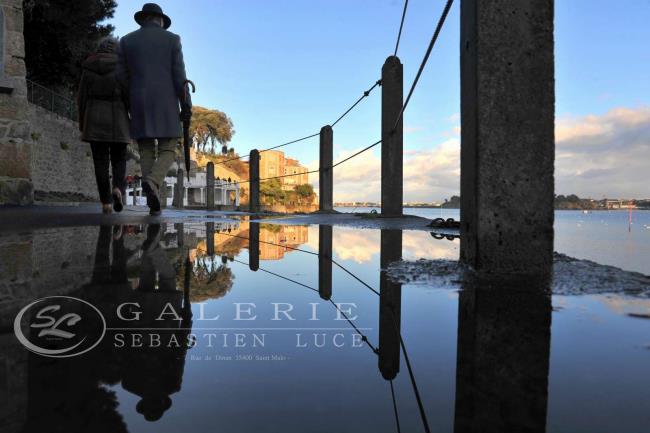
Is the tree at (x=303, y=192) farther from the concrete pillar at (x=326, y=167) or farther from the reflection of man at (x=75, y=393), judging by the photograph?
the reflection of man at (x=75, y=393)

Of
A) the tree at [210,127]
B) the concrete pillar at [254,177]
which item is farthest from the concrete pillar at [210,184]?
the tree at [210,127]

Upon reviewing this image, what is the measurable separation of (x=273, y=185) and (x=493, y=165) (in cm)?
10213

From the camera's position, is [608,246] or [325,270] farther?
[608,246]

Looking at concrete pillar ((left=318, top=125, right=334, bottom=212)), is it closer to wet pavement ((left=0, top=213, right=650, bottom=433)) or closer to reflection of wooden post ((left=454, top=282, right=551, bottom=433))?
wet pavement ((left=0, top=213, right=650, bottom=433))

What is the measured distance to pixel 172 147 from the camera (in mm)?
5801

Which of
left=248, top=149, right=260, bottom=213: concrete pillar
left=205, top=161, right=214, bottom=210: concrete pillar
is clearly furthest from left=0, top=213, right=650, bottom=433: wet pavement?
left=205, top=161, right=214, bottom=210: concrete pillar

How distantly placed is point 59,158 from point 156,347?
21803 mm

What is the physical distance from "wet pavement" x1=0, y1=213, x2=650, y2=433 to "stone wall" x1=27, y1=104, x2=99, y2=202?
17628mm

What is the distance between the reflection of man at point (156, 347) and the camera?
0.78 meters

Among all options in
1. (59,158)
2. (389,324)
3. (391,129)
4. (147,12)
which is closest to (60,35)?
(59,158)

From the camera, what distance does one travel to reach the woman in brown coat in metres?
5.97

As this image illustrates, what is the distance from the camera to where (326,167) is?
10.2 meters

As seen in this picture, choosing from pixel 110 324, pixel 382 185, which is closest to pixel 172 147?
pixel 382 185

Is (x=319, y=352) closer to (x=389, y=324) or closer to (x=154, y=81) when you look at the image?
(x=389, y=324)
